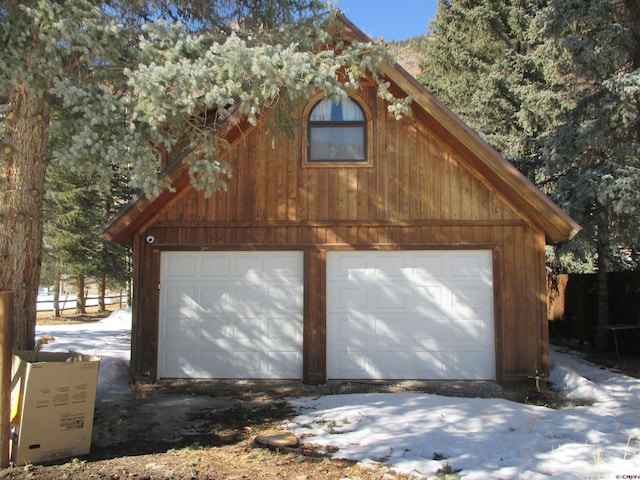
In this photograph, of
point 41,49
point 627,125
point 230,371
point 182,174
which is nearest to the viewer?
point 41,49

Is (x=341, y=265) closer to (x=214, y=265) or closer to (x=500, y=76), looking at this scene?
(x=214, y=265)

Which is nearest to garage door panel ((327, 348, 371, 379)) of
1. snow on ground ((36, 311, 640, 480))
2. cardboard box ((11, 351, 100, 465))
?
snow on ground ((36, 311, 640, 480))

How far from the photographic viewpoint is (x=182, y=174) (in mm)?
8258

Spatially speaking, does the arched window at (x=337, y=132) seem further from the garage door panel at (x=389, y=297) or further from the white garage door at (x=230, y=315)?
the garage door panel at (x=389, y=297)

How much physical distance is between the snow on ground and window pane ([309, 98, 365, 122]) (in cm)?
447

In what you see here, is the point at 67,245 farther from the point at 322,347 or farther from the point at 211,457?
the point at 211,457

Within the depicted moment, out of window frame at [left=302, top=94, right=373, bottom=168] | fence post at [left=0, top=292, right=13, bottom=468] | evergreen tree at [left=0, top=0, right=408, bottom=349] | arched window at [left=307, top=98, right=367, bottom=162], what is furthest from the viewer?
arched window at [left=307, top=98, right=367, bottom=162]

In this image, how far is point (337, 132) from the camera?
29.7ft

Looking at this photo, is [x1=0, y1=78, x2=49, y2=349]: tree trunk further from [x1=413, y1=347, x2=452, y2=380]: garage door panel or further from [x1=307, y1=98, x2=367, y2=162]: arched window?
[x1=413, y1=347, x2=452, y2=380]: garage door panel

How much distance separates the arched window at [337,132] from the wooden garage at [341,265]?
0.09 metres

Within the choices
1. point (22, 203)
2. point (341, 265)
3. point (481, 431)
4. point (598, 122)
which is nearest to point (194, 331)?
Answer: point (341, 265)

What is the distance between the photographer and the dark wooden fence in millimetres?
Answer: 11945

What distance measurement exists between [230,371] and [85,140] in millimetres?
4797

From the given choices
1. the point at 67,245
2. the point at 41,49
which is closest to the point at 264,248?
the point at 41,49
